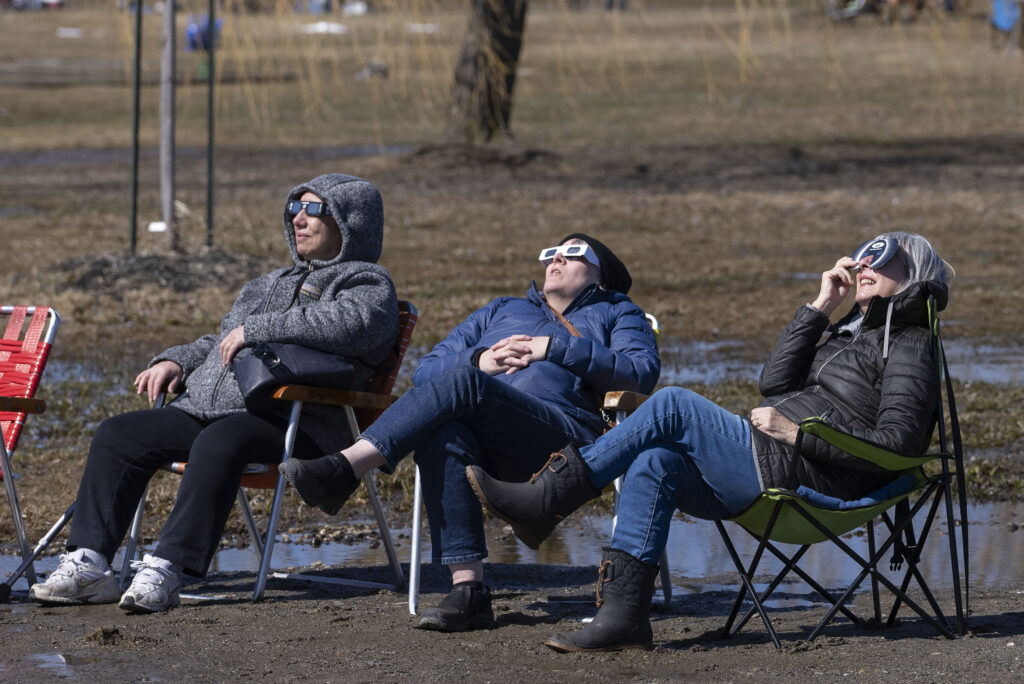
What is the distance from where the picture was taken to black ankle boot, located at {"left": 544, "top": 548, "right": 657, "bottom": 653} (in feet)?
14.9

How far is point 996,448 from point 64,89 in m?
35.8

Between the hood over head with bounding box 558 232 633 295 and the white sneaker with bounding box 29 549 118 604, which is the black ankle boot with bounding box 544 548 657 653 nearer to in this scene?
the hood over head with bounding box 558 232 633 295

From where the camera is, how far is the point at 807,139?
2842 centimetres

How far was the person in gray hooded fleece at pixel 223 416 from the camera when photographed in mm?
5145

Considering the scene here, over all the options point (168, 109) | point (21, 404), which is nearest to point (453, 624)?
point (21, 404)

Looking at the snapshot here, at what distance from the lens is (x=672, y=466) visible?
4.65 metres

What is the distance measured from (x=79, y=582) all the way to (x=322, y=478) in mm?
963

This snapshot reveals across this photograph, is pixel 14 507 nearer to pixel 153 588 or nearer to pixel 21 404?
pixel 21 404

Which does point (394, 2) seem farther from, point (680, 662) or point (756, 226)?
point (756, 226)

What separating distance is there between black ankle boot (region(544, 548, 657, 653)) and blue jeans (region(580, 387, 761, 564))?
0.05 m

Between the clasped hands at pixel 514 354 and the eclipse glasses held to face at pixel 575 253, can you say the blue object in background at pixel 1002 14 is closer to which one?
the eclipse glasses held to face at pixel 575 253

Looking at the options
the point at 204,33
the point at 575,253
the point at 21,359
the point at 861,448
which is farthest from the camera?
the point at 204,33

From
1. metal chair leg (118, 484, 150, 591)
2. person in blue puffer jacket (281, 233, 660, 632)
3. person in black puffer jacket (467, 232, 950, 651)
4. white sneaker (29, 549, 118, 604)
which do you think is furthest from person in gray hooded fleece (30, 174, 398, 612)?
person in black puffer jacket (467, 232, 950, 651)

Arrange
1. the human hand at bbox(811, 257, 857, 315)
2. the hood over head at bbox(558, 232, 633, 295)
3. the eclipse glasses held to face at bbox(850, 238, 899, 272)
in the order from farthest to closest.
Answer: the hood over head at bbox(558, 232, 633, 295), the human hand at bbox(811, 257, 857, 315), the eclipse glasses held to face at bbox(850, 238, 899, 272)
